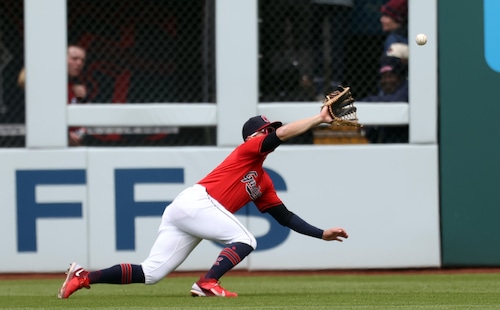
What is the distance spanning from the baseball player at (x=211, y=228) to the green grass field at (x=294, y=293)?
0.17 metres

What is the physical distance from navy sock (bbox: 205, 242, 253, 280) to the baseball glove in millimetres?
1135

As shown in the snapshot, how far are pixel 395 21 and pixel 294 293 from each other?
3611 millimetres

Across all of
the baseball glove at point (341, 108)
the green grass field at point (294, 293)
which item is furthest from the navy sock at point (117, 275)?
the baseball glove at point (341, 108)

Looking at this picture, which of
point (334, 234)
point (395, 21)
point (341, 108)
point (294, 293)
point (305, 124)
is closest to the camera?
point (305, 124)

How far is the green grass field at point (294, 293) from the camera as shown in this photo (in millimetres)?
6805

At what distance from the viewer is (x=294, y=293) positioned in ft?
26.2

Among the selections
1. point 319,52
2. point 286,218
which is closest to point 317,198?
point 319,52

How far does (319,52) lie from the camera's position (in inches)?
412

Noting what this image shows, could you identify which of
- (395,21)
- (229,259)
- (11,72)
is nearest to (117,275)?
(229,259)

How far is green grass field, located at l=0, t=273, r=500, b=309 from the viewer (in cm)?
680

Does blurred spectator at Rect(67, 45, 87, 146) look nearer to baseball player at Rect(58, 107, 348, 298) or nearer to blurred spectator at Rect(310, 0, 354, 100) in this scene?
blurred spectator at Rect(310, 0, 354, 100)

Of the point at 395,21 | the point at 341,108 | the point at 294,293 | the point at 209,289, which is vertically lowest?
the point at 294,293

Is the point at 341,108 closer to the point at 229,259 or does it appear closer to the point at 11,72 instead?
the point at 229,259

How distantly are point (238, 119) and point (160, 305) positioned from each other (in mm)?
3638
